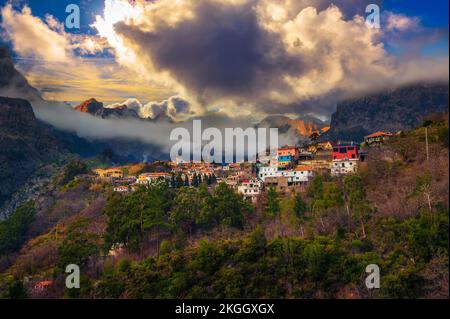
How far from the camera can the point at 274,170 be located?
3675cm

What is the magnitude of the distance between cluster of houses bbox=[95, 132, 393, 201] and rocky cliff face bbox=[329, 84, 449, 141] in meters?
23.1

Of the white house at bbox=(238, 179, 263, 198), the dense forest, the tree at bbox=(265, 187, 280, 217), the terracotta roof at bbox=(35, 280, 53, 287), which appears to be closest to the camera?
the dense forest

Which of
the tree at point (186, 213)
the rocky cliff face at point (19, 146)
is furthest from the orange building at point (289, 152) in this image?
the rocky cliff face at point (19, 146)

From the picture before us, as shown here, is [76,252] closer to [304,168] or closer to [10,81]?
[304,168]

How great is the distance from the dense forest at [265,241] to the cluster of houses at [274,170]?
243 centimetres

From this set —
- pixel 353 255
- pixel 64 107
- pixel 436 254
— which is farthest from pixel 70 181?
pixel 64 107

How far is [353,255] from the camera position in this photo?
62.4ft

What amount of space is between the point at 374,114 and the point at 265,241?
56416mm

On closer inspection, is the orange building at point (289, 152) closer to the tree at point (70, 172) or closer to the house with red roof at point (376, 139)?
the house with red roof at point (376, 139)

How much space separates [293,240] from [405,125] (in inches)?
1955

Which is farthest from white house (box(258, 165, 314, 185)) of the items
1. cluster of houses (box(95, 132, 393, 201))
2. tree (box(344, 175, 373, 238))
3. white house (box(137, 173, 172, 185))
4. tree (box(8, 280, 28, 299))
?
tree (box(8, 280, 28, 299))

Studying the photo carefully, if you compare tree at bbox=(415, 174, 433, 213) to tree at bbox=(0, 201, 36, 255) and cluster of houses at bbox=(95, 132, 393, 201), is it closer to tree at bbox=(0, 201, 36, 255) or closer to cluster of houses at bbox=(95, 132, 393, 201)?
cluster of houses at bbox=(95, 132, 393, 201)

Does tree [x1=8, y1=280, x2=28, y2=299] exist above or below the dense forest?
below

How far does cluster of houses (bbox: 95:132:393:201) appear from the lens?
3409 cm
